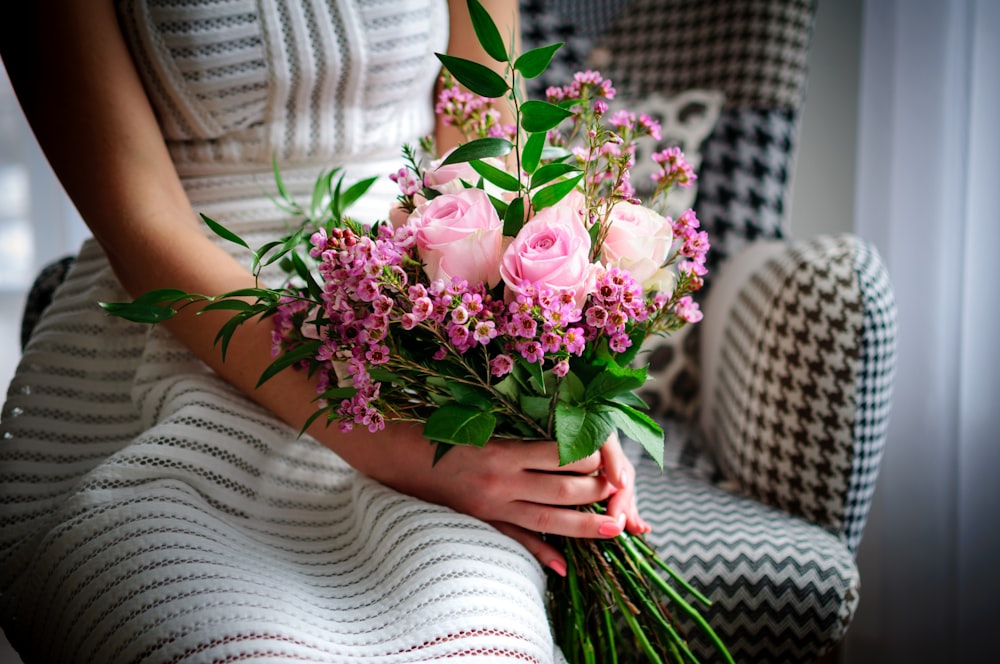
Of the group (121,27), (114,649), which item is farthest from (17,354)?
(114,649)

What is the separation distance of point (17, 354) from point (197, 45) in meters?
1.90

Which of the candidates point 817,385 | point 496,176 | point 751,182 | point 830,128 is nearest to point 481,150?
point 496,176

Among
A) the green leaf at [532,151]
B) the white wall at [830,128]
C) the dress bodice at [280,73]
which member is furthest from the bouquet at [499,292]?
the white wall at [830,128]

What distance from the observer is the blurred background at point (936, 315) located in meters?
1.11

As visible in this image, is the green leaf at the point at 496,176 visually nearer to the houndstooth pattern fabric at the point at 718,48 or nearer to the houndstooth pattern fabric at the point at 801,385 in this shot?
the houndstooth pattern fabric at the point at 801,385

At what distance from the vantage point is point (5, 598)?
25.3 inches

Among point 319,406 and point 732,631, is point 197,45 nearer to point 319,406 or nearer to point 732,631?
point 319,406

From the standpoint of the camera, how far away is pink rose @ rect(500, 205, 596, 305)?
1.62 feet

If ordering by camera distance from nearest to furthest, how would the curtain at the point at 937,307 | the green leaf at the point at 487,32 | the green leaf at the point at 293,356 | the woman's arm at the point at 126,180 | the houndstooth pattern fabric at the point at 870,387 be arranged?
the green leaf at the point at 487,32 → the green leaf at the point at 293,356 → the woman's arm at the point at 126,180 → the houndstooth pattern fabric at the point at 870,387 → the curtain at the point at 937,307

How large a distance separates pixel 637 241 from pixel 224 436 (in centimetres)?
44

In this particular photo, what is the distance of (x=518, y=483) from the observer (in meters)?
0.64

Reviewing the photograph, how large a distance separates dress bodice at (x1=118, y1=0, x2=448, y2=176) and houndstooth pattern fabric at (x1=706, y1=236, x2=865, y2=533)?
0.56 m

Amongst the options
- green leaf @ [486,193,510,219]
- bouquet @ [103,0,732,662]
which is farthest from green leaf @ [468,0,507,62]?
green leaf @ [486,193,510,219]

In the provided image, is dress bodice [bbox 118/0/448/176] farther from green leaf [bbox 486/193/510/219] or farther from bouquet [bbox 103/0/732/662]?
green leaf [bbox 486/193/510/219]
